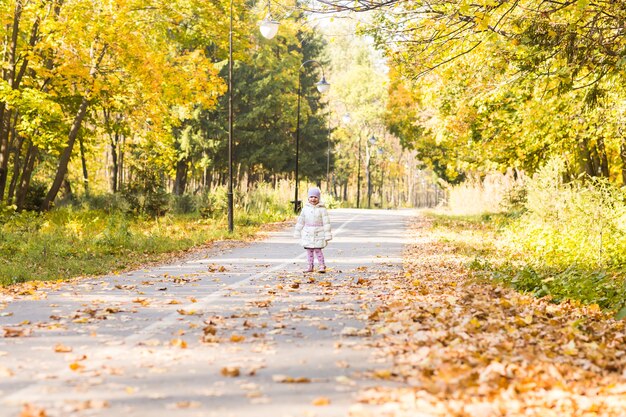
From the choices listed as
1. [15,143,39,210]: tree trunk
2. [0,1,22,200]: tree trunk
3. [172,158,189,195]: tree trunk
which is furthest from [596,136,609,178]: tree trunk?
[172,158,189,195]: tree trunk

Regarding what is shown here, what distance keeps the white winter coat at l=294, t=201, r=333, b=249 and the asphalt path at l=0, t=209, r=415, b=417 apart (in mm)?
875

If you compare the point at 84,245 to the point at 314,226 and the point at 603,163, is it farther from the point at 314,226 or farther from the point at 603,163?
the point at 603,163

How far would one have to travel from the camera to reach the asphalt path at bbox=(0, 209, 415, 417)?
446cm

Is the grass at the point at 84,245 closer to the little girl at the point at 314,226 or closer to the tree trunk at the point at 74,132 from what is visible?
the tree trunk at the point at 74,132

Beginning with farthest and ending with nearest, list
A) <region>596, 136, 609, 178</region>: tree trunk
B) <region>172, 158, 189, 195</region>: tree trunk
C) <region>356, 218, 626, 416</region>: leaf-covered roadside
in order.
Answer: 1. <region>172, 158, 189, 195</region>: tree trunk
2. <region>596, 136, 609, 178</region>: tree trunk
3. <region>356, 218, 626, 416</region>: leaf-covered roadside

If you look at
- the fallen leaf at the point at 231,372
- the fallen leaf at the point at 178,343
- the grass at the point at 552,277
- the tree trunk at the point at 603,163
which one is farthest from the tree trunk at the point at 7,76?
the tree trunk at the point at 603,163

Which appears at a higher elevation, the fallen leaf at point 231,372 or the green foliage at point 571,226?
the green foliage at point 571,226

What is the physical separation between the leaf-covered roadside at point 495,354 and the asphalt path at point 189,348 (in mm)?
312

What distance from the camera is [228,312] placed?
8008mm

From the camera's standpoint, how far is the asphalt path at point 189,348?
14.6ft

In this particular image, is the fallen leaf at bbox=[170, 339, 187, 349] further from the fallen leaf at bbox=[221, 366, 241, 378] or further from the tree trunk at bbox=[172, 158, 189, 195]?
the tree trunk at bbox=[172, 158, 189, 195]

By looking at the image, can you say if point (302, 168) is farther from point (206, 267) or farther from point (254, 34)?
point (206, 267)

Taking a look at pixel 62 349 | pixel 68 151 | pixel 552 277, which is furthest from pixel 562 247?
pixel 68 151

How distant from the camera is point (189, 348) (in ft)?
19.8
